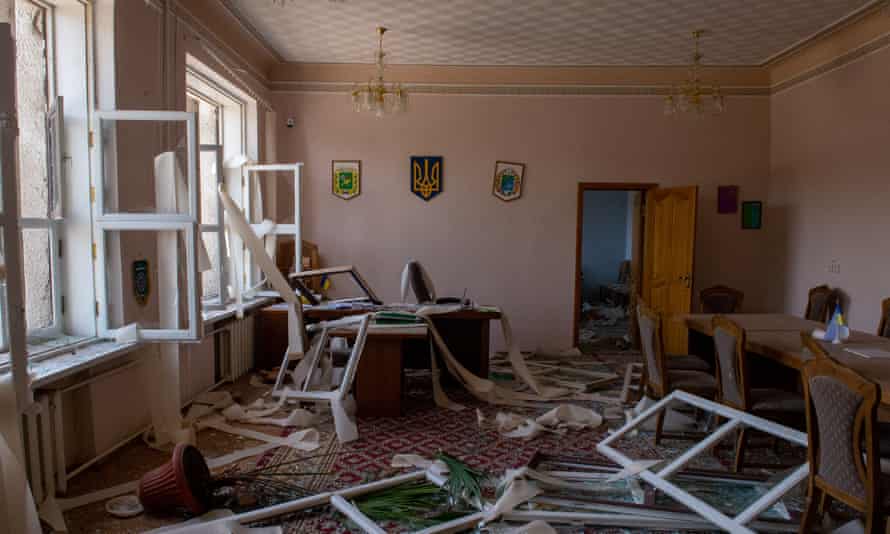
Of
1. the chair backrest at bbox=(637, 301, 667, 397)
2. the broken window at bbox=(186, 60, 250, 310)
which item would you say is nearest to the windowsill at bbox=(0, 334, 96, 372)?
the broken window at bbox=(186, 60, 250, 310)

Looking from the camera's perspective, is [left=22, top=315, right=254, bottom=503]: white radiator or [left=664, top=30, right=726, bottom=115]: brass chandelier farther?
[left=664, top=30, right=726, bottom=115]: brass chandelier

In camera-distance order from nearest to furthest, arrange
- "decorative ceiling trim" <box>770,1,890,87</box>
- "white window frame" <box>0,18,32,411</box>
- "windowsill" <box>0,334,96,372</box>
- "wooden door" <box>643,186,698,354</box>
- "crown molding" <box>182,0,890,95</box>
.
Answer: "white window frame" <box>0,18,32,411</box> → "windowsill" <box>0,334,96,372</box> → "decorative ceiling trim" <box>770,1,890,87</box> → "wooden door" <box>643,186,698,354</box> → "crown molding" <box>182,0,890,95</box>

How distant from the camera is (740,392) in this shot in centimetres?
354

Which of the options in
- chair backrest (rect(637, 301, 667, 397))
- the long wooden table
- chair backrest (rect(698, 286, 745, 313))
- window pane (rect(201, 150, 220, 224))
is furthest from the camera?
chair backrest (rect(698, 286, 745, 313))

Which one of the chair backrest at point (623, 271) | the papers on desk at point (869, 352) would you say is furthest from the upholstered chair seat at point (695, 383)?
the chair backrest at point (623, 271)

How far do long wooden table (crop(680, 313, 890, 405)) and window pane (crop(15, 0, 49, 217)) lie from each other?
4.44 meters

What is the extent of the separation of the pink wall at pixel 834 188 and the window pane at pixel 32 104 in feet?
21.9

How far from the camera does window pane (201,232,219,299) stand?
19.3 feet

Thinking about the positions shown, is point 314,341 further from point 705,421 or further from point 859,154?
point 859,154

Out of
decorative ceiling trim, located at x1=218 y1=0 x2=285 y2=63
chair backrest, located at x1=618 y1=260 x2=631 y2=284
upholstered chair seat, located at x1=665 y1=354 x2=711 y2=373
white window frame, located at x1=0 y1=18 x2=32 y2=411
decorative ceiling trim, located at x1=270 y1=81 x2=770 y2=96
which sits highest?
decorative ceiling trim, located at x1=218 y1=0 x2=285 y2=63

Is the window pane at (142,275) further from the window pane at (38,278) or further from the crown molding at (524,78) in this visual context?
the crown molding at (524,78)

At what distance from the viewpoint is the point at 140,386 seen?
13.2 feet

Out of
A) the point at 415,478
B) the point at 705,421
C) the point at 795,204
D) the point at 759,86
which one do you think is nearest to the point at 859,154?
the point at 795,204

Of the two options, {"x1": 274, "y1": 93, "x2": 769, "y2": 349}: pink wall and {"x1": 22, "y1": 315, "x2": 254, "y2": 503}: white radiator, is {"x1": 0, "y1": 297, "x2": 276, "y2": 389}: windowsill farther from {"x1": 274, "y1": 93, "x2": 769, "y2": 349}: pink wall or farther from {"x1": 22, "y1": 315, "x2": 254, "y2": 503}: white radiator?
{"x1": 274, "y1": 93, "x2": 769, "y2": 349}: pink wall
